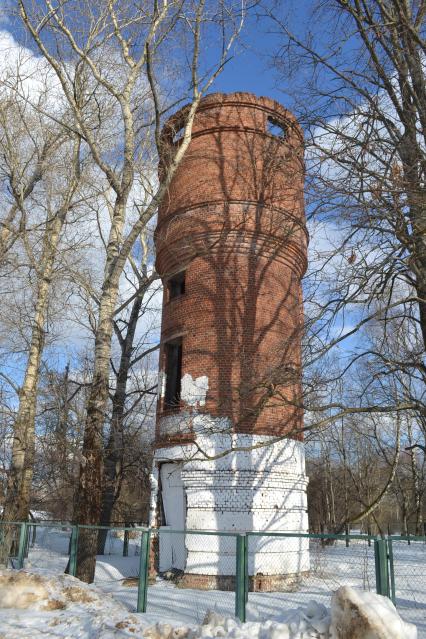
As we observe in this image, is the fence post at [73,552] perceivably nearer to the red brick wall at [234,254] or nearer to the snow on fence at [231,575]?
the snow on fence at [231,575]

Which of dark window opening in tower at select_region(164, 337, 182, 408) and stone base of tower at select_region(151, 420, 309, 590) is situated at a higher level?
dark window opening in tower at select_region(164, 337, 182, 408)

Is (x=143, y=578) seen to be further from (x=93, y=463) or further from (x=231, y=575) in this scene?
(x=231, y=575)

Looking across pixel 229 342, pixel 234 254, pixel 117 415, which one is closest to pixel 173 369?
pixel 229 342

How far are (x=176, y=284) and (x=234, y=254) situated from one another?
2.52 meters

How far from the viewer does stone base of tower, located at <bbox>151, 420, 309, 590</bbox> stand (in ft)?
32.8

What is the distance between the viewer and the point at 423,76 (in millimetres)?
7637

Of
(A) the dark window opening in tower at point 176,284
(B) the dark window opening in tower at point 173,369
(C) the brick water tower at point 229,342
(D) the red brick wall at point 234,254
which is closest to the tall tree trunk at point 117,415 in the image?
(A) the dark window opening in tower at point 176,284

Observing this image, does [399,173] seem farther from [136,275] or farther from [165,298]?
[136,275]

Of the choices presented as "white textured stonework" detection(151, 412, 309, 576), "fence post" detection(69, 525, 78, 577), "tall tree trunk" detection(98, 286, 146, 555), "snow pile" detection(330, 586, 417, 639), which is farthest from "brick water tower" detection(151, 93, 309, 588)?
"tall tree trunk" detection(98, 286, 146, 555)

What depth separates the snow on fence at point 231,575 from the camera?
6.11 m

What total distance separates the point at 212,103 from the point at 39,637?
12092 mm

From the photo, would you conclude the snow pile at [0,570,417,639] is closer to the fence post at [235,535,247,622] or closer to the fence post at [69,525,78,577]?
the fence post at [235,535,247,622]

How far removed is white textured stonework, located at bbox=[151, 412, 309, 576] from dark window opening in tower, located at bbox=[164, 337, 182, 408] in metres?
1.85

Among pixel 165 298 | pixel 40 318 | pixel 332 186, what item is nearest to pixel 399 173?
pixel 332 186
